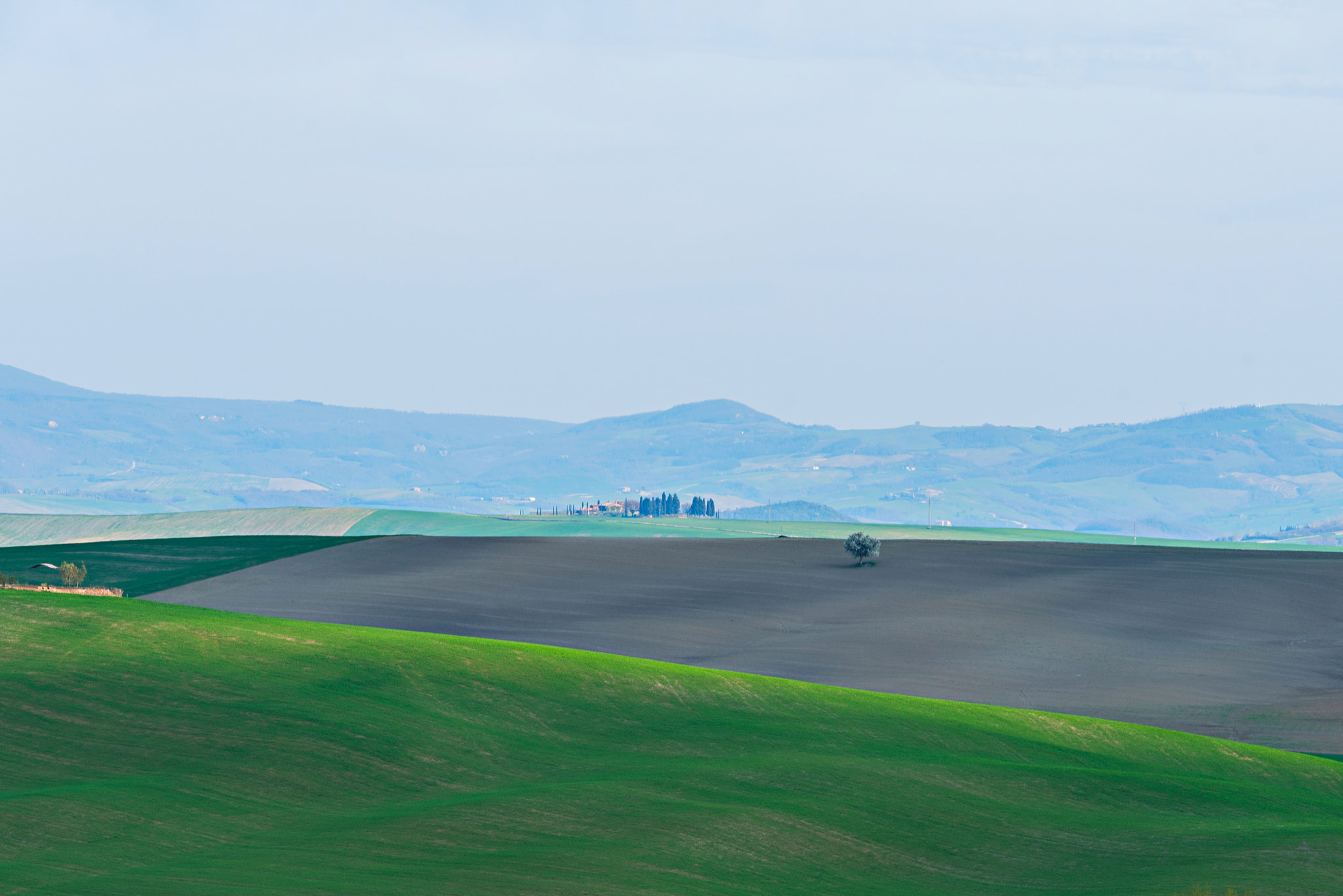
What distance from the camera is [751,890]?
23.5 m

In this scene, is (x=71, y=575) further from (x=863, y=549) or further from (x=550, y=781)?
(x=550, y=781)

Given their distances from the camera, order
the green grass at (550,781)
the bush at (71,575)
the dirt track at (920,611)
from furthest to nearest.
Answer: the bush at (71,575) → the dirt track at (920,611) → the green grass at (550,781)

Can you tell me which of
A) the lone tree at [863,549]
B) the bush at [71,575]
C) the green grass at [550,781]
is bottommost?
the green grass at [550,781]

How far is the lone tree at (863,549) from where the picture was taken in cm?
9088

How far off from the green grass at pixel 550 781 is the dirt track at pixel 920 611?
12.3m

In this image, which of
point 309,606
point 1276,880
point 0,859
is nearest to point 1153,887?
point 1276,880

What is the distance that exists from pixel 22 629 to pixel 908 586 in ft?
171

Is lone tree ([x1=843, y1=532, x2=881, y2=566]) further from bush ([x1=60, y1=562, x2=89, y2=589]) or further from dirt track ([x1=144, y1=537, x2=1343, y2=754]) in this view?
bush ([x1=60, y1=562, x2=89, y2=589])

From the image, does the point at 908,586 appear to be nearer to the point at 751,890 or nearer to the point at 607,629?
the point at 607,629

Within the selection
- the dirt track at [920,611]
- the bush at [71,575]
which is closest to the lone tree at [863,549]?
the dirt track at [920,611]

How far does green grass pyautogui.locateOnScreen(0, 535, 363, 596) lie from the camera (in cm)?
7888

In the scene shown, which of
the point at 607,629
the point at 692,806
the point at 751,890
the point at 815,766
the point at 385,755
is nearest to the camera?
the point at 751,890

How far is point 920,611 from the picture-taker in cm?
7500

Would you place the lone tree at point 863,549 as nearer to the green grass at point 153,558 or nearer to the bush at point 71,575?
the green grass at point 153,558
